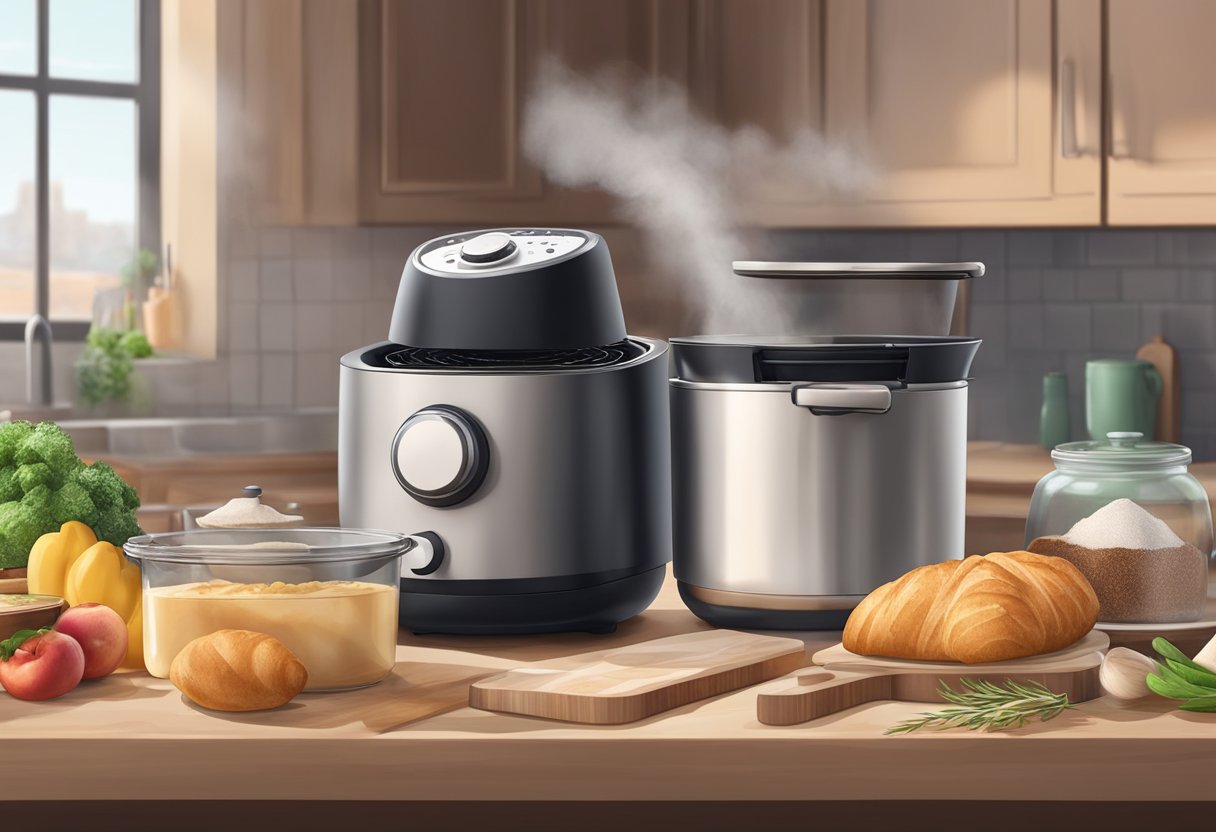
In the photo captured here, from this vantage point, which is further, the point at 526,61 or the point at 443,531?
the point at 526,61

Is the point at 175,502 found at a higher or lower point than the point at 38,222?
lower

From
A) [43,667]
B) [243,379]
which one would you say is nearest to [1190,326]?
[243,379]

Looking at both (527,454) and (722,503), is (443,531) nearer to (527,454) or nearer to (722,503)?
(527,454)

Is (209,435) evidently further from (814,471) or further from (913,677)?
(913,677)

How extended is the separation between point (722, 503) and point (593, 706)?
0.77ft

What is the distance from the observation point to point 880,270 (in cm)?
91

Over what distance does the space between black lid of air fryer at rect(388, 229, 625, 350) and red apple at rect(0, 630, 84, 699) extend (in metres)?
0.32

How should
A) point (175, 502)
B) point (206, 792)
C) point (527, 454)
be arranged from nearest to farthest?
point (206, 792), point (527, 454), point (175, 502)

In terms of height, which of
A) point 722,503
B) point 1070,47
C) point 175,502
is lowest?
point 175,502

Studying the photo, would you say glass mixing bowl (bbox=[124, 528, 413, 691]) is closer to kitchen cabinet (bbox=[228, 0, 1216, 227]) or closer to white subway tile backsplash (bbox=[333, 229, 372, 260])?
kitchen cabinet (bbox=[228, 0, 1216, 227])

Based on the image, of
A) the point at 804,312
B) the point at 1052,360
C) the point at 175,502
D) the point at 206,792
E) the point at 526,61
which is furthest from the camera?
the point at 1052,360

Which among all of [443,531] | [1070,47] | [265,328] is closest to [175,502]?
[265,328]

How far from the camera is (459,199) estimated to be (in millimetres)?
2730

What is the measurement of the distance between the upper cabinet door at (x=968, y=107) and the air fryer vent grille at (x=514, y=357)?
1822mm
